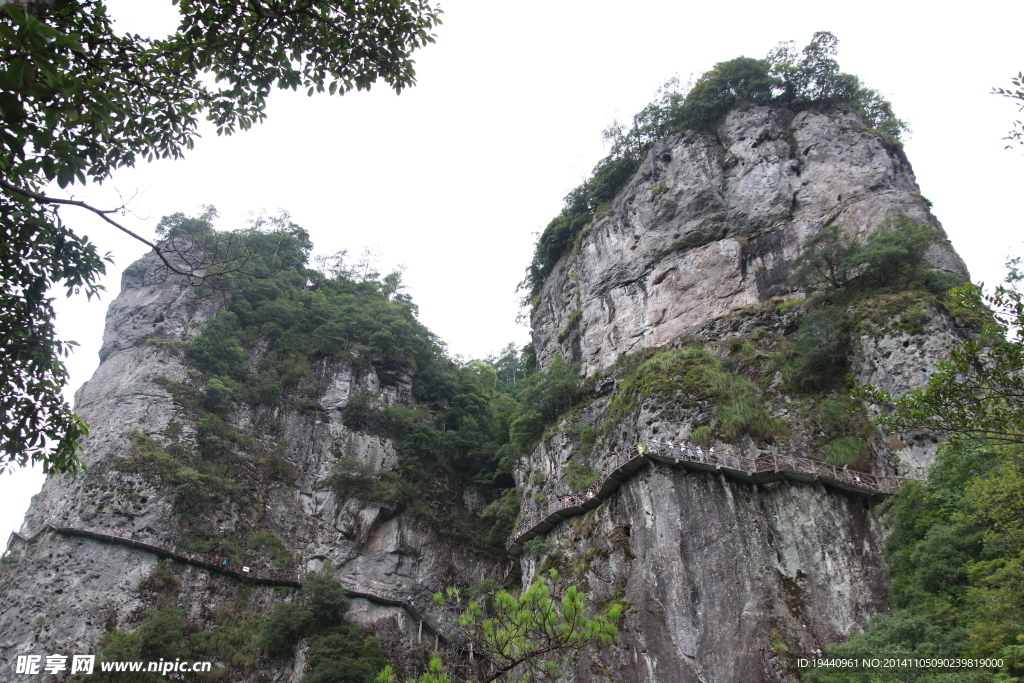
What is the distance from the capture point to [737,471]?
16.6 metres

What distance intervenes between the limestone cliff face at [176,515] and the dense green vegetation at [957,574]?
17119 mm

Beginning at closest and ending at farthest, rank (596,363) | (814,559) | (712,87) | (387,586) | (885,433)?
(814,559)
(885,433)
(387,586)
(596,363)
(712,87)

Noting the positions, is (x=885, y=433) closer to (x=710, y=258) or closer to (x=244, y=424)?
(x=710, y=258)

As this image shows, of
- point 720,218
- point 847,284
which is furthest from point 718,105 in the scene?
point 847,284

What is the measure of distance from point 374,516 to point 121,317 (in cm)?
1714

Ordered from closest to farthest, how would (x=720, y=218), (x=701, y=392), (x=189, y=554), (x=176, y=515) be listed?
(x=701, y=392) < (x=189, y=554) < (x=176, y=515) < (x=720, y=218)

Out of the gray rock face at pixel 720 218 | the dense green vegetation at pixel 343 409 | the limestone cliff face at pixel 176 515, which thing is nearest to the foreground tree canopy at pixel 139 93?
the dense green vegetation at pixel 343 409

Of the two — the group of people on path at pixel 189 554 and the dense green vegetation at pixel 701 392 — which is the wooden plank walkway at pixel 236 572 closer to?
the group of people on path at pixel 189 554

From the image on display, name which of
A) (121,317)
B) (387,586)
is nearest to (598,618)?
(387,586)

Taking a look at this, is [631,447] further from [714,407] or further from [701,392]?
Answer: [701,392]

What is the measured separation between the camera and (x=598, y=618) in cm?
805

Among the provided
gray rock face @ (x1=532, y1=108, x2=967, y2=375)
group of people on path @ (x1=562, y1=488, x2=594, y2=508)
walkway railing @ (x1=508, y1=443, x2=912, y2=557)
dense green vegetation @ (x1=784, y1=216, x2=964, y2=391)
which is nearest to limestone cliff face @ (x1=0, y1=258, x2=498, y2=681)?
group of people on path @ (x1=562, y1=488, x2=594, y2=508)

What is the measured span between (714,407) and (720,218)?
11731 mm

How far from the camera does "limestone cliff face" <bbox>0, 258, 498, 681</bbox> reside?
807 inches
